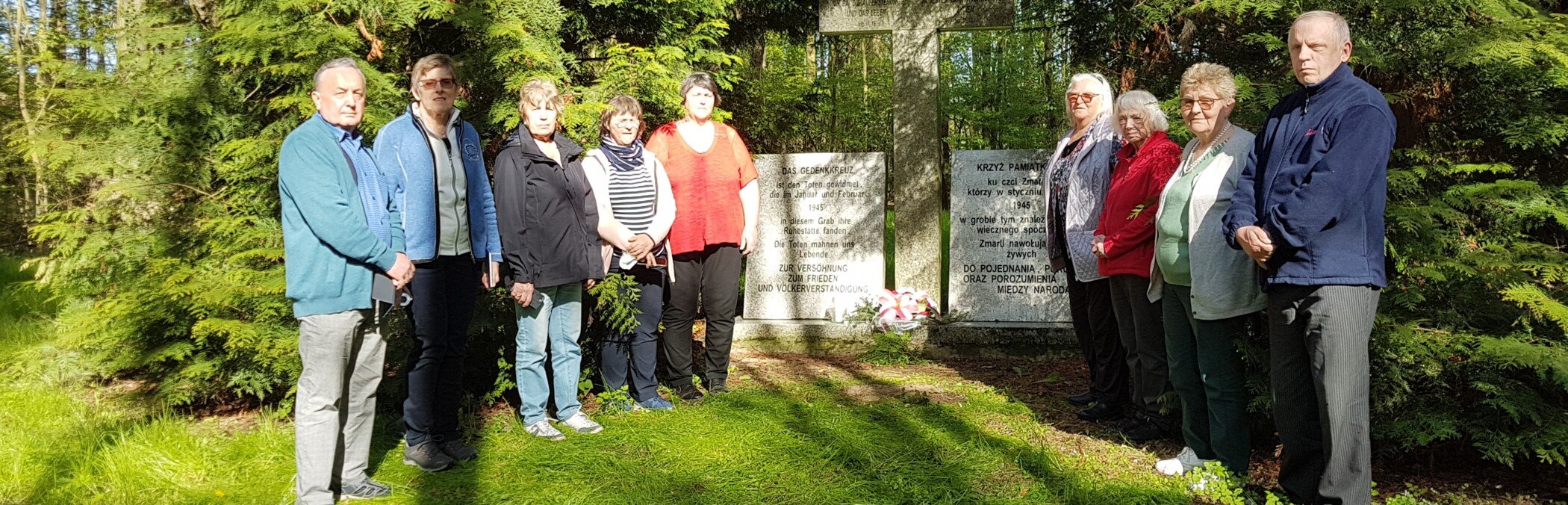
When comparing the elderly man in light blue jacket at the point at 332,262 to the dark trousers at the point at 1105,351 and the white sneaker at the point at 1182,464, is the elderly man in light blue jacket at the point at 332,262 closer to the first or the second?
the white sneaker at the point at 1182,464

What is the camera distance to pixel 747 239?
495 cm

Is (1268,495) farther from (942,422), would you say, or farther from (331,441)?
(331,441)

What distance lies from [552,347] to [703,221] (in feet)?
3.38

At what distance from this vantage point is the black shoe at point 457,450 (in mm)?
3869

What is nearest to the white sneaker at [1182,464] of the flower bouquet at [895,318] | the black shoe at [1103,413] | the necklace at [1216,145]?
the black shoe at [1103,413]

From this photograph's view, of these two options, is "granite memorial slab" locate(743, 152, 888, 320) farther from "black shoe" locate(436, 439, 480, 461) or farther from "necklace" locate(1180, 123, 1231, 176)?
"necklace" locate(1180, 123, 1231, 176)

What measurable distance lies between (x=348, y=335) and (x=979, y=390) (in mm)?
3522

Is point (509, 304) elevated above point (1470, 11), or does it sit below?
below

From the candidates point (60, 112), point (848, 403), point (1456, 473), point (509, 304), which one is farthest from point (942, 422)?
point (60, 112)

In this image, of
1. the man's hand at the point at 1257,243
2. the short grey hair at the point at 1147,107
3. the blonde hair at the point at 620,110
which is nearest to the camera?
the man's hand at the point at 1257,243

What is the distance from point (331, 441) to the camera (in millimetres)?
3127

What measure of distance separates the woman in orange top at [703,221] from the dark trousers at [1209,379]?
2.24 meters

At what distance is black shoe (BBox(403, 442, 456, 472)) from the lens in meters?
3.75

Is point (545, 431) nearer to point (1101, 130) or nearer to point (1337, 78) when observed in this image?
point (1101, 130)
